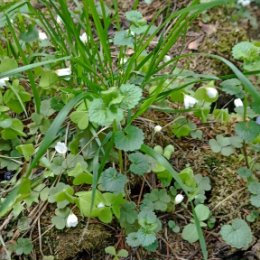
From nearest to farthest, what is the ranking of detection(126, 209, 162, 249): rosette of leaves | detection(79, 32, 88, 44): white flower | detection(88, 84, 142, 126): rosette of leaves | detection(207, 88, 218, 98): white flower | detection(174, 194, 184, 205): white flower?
detection(88, 84, 142, 126): rosette of leaves, detection(126, 209, 162, 249): rosette of leaves, detection(174, 194, 184, 205): white flower, detection(207, 88, 218, 98): white flower, detection(79, 32, 88, 44): white flower

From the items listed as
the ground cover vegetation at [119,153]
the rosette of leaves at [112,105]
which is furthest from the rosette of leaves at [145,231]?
the rosette of leaves at [112,105]

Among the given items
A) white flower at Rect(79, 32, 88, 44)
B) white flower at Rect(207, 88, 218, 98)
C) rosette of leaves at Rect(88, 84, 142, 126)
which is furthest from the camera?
white flower at Rect(79, 32, 88, 44)

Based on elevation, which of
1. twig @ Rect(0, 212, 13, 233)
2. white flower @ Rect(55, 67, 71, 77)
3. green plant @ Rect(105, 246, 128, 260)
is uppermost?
white flower @ Rect(55, 67, 71, 77)

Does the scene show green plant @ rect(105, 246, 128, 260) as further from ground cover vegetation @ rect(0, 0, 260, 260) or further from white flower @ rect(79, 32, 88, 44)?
white flower @ rect(79, 32, 88, 44)

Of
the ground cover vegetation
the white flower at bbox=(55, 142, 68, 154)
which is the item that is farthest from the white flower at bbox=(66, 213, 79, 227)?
the white flower at bbox=(55, 142, 68, 154)

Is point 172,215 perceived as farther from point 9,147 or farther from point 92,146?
point 9,147

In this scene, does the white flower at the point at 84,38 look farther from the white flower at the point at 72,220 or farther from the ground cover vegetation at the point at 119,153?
the white flower at the point at 72,220

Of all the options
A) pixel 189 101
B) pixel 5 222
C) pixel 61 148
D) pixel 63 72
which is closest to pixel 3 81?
pixel 63 72

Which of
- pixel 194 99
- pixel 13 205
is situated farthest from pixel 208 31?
pixel 13 205
